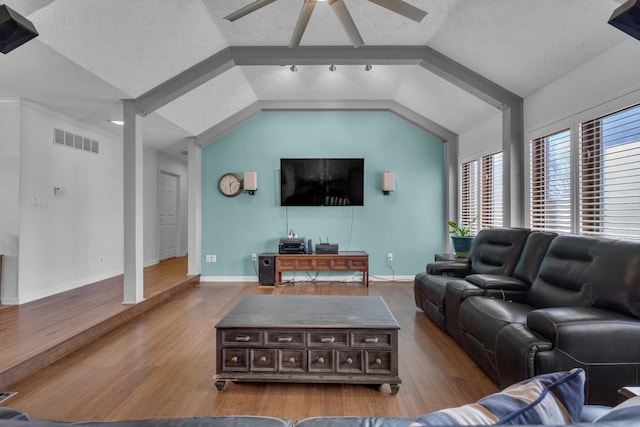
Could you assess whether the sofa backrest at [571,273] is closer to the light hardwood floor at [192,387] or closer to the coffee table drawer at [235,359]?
the light hardwood floor at [192,387]

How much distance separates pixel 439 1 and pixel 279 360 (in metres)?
3.35

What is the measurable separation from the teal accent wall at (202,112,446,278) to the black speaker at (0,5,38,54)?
142 inches

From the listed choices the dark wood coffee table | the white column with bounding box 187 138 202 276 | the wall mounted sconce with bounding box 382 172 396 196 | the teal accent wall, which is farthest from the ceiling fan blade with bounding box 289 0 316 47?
the white column with bounding box 187 138 202 276

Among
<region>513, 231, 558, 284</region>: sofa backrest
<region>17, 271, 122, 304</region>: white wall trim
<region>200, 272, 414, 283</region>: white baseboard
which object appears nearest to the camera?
<region>513, 231, 558, 284</region>: sofa backrest

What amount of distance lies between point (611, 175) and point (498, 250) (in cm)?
109

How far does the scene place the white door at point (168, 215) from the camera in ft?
23.5

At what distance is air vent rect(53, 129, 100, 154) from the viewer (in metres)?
4.26

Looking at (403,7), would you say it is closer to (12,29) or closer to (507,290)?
(507,290)

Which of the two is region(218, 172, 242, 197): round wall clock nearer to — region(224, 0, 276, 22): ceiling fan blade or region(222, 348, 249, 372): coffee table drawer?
region(224, 0, 276, 22): ceiling fan blade

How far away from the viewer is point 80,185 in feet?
15.3

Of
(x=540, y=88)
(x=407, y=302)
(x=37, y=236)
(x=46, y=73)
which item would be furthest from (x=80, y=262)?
(x=540, y=88)

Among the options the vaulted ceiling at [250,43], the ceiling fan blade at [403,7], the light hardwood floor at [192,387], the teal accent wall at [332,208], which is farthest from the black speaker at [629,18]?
the teal accent wall at [332,208]

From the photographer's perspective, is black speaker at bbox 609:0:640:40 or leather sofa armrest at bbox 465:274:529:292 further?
leather sofa armrest at bbox 465:274:529:292

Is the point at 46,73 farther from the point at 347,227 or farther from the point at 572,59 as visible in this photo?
the point at 572,59
